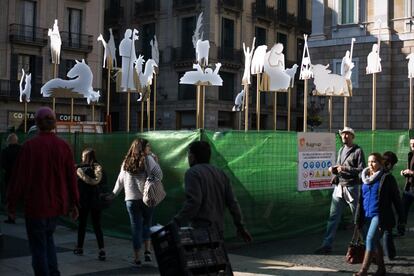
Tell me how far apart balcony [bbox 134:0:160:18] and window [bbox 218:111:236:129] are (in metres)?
9.68

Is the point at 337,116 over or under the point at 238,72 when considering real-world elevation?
under

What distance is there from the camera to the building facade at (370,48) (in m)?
27.5

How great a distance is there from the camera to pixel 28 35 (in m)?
40.5

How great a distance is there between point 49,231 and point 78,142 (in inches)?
248

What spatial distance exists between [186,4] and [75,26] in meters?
8.47

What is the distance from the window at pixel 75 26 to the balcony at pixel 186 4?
7352mm

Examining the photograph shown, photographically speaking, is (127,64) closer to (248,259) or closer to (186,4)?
(248,259)

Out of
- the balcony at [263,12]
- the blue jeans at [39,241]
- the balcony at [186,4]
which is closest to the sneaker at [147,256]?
the blue jeans at [39,241]

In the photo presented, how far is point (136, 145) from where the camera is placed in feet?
27.6

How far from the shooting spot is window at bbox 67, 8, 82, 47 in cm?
4284

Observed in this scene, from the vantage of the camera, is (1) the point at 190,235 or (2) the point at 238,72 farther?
(2) the point at 238,72

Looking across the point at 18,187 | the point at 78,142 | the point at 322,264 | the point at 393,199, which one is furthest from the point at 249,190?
the point at 18,187

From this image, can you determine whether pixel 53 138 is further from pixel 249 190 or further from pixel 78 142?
pixel 78 142

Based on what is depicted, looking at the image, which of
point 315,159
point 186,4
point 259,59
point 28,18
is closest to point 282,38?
point 186,4
